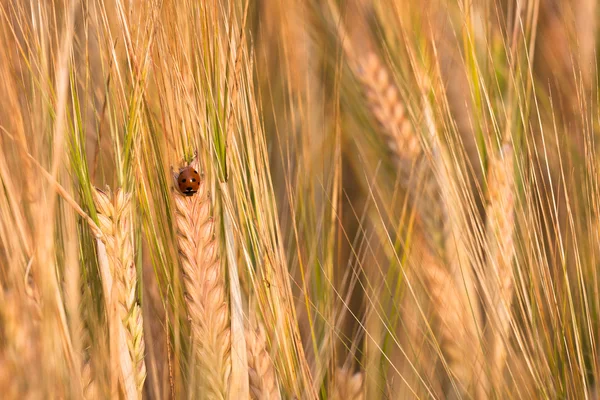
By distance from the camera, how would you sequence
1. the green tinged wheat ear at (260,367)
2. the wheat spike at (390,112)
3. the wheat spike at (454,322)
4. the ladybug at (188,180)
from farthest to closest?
the wheat spike at (390,112), the wheat spike at (454,322), the green tinged wheat ear at (260,367), the ladybug at (188,180)

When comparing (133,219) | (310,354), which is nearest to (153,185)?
(133,219)

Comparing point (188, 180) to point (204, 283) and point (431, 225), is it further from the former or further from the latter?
point (431, 225)

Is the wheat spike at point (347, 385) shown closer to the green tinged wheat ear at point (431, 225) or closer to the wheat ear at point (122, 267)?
the green tinged wheat ear at point (431, 225)

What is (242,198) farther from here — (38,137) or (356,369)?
(356,369)

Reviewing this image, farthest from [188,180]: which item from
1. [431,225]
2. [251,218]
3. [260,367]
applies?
[431,225]

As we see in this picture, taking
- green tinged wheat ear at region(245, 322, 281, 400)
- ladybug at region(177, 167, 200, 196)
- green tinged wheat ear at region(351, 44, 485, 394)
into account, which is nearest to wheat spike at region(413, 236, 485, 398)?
green tinged wheat ear at region(351, 44, 485, 394)

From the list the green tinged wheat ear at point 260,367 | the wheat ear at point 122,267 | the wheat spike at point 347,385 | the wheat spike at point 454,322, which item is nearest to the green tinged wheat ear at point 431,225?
the wheat spike at point 454,322

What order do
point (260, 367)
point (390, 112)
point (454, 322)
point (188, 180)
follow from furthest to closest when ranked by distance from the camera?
point (390, 112), point (454, 322), point (260, 367), point (188, 180)
